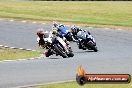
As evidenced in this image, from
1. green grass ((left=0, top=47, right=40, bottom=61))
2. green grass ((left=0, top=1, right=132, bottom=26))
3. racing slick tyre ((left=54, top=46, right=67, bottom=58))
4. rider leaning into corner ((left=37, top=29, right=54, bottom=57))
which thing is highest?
→ rider leaning into corner ((left=37, top=29, right=54, bottom=57))

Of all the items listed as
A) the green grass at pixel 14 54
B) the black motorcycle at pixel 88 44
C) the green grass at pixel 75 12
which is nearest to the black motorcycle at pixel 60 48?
the green grass at pixel 14 54

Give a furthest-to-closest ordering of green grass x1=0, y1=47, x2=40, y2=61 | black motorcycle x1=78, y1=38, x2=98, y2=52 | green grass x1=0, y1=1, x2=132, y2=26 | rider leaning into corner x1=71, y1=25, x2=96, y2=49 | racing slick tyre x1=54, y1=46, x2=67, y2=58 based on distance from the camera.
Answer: green grass x1=0, y1=1, x2=132, y2=26
rider leaning into corner x1=71, y1=25, x2=96, y2=49
black motorcycle x1=78, y1=38, x2=98, y2=52
green grass x1=0, y1=47, x2=40, y2=61
racing slick tyre x1=54, y1=46, x2=67, y2=58

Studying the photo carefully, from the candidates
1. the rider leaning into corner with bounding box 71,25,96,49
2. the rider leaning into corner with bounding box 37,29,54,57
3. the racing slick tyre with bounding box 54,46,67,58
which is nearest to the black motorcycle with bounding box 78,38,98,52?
the rider leaning into corner with bounding box 71,25,96,49

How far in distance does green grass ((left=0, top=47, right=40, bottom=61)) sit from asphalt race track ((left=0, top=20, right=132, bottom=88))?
1.48 metres

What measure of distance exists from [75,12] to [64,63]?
33.5 metres

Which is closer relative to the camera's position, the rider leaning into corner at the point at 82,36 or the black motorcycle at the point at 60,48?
the black motorcycle at the point at 60,48

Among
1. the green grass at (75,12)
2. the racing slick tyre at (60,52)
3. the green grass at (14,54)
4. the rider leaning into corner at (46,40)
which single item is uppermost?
the rider leaning into corner at (46,40)

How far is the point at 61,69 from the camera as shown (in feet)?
66.1

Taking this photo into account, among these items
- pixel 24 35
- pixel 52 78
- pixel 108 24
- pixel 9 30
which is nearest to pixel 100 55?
pixel 52 78

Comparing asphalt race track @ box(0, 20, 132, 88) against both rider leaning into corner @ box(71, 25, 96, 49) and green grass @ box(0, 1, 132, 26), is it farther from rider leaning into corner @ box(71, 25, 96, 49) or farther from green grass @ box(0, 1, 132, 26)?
green grass @ box(0, 1, 132, 26)

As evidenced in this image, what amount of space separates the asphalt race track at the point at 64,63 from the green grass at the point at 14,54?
148 centimetres

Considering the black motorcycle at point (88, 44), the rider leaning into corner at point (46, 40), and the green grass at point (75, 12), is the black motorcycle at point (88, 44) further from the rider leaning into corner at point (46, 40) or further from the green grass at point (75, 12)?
the green grass at point (75, 12)

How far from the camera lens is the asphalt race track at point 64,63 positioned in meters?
18.2

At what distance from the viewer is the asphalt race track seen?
18.2m
